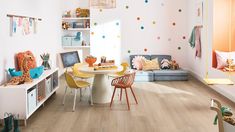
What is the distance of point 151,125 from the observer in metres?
4.20

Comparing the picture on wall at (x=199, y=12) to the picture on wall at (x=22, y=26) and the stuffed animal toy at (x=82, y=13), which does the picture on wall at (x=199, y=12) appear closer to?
the stuffed animal toy at (x=82, y=13)

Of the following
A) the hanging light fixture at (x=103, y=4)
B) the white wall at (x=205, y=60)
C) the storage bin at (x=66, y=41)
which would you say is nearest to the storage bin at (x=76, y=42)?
the storage bin at (x=66, y=41)

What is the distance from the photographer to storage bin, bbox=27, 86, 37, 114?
4.23 meters

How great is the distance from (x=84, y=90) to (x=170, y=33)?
138 inches

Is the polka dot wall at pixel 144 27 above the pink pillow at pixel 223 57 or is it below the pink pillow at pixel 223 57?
above

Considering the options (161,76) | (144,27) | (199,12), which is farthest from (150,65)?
(199,12)

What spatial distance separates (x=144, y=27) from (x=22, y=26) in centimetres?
429

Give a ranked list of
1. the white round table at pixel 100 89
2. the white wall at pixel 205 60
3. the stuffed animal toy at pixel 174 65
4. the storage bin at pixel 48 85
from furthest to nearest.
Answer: the stuffed animal toy at pixel 174 65 → the white wall at pixel 205 60 → the white round table at pixel 100 89 → the storage bin at pixel 48 85

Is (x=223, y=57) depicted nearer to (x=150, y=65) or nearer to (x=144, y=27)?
(x=150, y=65)

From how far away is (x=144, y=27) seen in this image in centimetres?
870

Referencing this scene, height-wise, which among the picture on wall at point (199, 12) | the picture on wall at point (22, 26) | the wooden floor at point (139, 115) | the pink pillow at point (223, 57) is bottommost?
the wooden floor at point (139, 115)

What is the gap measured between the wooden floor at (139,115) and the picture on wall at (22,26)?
135 cm

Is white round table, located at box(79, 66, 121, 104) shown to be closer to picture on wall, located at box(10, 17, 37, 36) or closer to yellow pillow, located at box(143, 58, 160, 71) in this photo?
picture on wall, located at box(10, 17, 37, 36)

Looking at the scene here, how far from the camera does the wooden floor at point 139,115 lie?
161 inches
